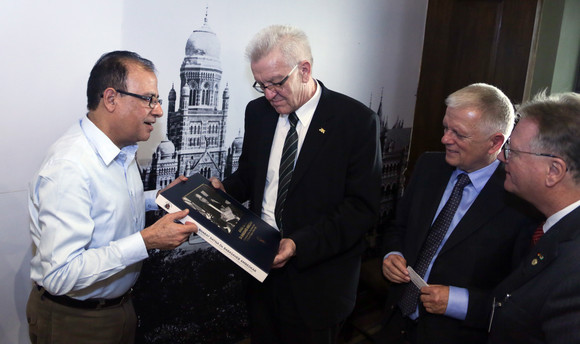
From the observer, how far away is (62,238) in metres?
1.28

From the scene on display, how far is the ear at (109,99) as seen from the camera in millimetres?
1467

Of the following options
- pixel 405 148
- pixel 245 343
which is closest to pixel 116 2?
pixel 245 343

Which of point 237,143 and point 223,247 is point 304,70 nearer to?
point 223,247

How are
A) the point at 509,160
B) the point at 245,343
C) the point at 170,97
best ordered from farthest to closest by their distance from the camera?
the point at 245,343, the point at 170,97, the point at 509,160

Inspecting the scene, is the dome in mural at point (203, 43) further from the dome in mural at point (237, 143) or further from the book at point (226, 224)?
the book at point (226, 224)

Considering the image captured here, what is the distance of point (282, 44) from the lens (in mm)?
1660

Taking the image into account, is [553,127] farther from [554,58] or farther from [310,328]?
[554,58]

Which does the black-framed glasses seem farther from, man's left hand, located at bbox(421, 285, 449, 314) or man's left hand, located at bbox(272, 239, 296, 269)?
man's left hand, located at bbox(421, 285, 449, 314)

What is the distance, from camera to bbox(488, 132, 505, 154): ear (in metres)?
1.63

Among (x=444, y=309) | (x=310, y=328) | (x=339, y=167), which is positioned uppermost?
(x=339, y=167)

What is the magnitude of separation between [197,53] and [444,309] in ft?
5.69

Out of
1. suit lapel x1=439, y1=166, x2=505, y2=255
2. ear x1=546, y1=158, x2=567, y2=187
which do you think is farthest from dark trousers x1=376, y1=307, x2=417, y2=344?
ear x1=546, y1=158, x2=567, y2=187

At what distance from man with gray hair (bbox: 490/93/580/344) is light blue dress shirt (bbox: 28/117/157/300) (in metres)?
1.24

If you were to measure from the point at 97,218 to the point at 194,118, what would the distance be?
974 millimetres
